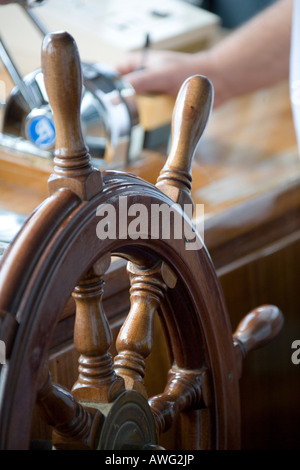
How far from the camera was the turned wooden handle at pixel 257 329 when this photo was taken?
765mm

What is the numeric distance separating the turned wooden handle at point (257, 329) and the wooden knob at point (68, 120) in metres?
0.32

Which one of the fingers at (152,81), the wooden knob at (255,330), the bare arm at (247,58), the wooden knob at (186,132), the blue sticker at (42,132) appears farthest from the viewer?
the bare arm at (247,58)

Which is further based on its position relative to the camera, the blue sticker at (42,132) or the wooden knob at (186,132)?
the blue sticker at (42,132)

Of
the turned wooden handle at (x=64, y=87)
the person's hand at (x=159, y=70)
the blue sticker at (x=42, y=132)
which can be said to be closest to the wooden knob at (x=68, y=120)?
the turned wooden handle at (x=64, y=87)

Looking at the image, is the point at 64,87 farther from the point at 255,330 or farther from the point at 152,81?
the point at 152,81

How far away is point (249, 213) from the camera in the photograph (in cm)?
114

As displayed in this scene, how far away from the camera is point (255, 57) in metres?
1.61

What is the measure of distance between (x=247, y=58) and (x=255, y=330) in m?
0.97

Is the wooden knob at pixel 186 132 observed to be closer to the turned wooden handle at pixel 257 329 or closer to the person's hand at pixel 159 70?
the turned wooden handle at pixel 257 329

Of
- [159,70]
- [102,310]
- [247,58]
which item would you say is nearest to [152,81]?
[159,70]

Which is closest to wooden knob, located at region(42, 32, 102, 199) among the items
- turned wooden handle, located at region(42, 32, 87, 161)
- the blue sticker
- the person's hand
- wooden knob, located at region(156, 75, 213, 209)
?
turned wooden handle, located at region(42, 32, 87, 161)

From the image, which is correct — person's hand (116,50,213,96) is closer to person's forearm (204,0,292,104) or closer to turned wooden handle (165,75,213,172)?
person's forearm (204,0,292,104)

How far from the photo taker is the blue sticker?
3.82ft
